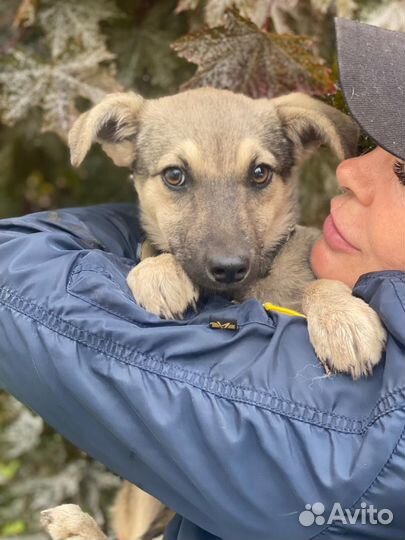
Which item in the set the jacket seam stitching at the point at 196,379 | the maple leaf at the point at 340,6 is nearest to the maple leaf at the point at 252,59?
the maple leaf at the point at 340,6

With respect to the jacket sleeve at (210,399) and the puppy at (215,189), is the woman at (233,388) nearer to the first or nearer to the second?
the jacket sleeve at (210,399)

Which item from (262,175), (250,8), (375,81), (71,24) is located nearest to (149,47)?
(71,24)

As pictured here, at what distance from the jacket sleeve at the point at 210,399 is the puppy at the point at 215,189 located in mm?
362

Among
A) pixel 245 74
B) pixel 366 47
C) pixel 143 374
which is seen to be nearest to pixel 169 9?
pixel 245 74

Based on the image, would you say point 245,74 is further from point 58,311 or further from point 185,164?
point 58,311

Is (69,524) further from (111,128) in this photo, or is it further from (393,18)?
(393,18)

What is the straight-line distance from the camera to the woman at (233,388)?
181cm

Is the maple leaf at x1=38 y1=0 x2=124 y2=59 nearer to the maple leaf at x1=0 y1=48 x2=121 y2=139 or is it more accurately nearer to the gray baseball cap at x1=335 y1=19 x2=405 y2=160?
the maple leaf at x1=0 y1=48 x2=121 y2=139

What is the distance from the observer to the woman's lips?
8.42ft

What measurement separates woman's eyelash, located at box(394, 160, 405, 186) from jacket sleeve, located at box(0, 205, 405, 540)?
39cm

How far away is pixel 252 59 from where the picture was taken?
312 centimetres

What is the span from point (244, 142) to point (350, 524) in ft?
5.46

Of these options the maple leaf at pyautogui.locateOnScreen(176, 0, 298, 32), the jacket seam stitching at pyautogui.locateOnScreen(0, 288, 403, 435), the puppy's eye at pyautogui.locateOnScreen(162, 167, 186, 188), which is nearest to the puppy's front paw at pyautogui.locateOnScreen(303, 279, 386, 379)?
the jacket seam stitching at pyautogui.locateOnScreen(0, 288, 403, 435)

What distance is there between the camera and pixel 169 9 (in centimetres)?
377
